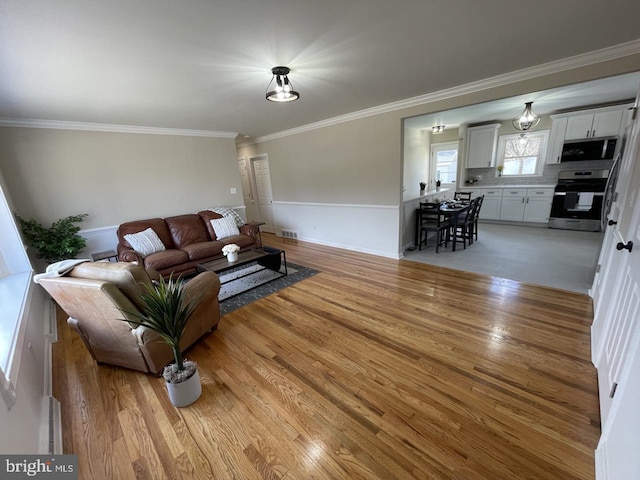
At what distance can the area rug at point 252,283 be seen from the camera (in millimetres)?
3066

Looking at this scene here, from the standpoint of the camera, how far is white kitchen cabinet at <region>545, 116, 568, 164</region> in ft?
17.6

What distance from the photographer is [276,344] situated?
2244mm

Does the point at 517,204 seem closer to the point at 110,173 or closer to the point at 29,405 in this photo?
the point at 29,405

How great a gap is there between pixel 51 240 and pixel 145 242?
40.1 inches

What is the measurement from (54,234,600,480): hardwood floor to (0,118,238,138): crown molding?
291 centimetres

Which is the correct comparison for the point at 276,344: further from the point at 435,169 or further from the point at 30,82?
the point at 435,169

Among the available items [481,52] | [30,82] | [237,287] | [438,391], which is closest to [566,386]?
[438,391]

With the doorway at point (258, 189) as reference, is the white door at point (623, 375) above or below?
below

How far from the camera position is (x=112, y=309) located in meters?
1.67

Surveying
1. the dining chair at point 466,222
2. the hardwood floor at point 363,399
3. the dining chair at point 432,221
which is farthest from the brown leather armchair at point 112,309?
the dining chair at point 466,222

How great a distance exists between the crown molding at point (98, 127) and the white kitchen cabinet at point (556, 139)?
7200 mm

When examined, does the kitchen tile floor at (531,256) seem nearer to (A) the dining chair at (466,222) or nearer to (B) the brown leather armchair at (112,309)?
(A) the dining chair at (466,222)

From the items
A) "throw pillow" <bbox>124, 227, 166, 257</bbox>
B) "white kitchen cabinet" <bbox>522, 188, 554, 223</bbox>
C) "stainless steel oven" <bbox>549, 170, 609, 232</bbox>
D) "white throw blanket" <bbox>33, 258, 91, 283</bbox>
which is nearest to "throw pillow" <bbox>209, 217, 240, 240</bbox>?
"throw pillow" <bbox>124, 227, 166, 257</bbox>

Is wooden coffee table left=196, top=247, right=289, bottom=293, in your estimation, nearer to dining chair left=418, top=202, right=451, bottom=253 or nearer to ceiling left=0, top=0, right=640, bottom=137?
ceiling left=0, top=0, right=640, bottom=137
